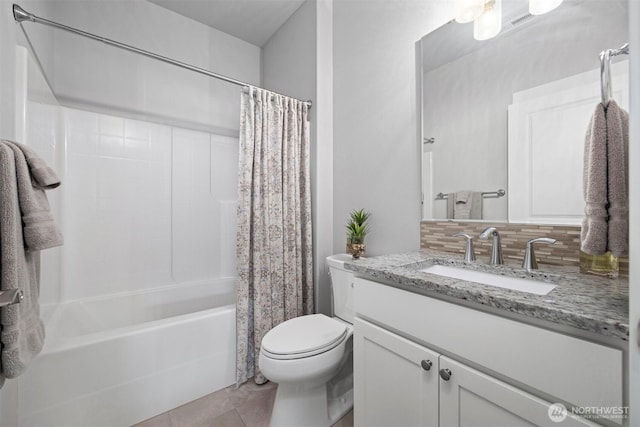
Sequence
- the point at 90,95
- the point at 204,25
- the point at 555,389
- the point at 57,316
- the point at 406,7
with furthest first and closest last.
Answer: the point at 204,25 < the point at 90,95 < the point at 57,316 < the point at 406,7 < the point at 555,389

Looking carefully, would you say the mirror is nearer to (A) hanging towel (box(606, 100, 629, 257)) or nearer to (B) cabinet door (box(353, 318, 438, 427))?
(A) hanging towel (box(606, 100, 629, 257))

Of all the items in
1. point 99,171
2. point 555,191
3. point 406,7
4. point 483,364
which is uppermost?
point 406,7

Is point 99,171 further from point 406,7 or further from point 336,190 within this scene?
point 406,7

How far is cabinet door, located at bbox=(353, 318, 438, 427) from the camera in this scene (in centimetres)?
88

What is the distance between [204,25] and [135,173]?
1387 millimetres

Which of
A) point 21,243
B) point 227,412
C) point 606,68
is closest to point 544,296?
point 606,68

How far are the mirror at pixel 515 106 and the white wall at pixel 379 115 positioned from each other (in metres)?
0.09

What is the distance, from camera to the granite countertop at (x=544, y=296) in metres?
0.58

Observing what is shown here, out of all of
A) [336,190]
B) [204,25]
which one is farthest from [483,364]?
[204,25]

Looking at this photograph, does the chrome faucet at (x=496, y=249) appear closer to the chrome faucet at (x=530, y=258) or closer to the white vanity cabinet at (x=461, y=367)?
the chrome faucet at (x=530, y=258)

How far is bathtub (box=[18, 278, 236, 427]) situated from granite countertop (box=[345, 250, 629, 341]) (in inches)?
42.6

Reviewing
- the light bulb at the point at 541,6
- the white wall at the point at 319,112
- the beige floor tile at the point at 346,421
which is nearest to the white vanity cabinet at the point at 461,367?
the beige floor tile at the point at 346,421

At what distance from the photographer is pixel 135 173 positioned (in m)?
2.13

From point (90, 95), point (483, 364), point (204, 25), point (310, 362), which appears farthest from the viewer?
point (204, 25)
